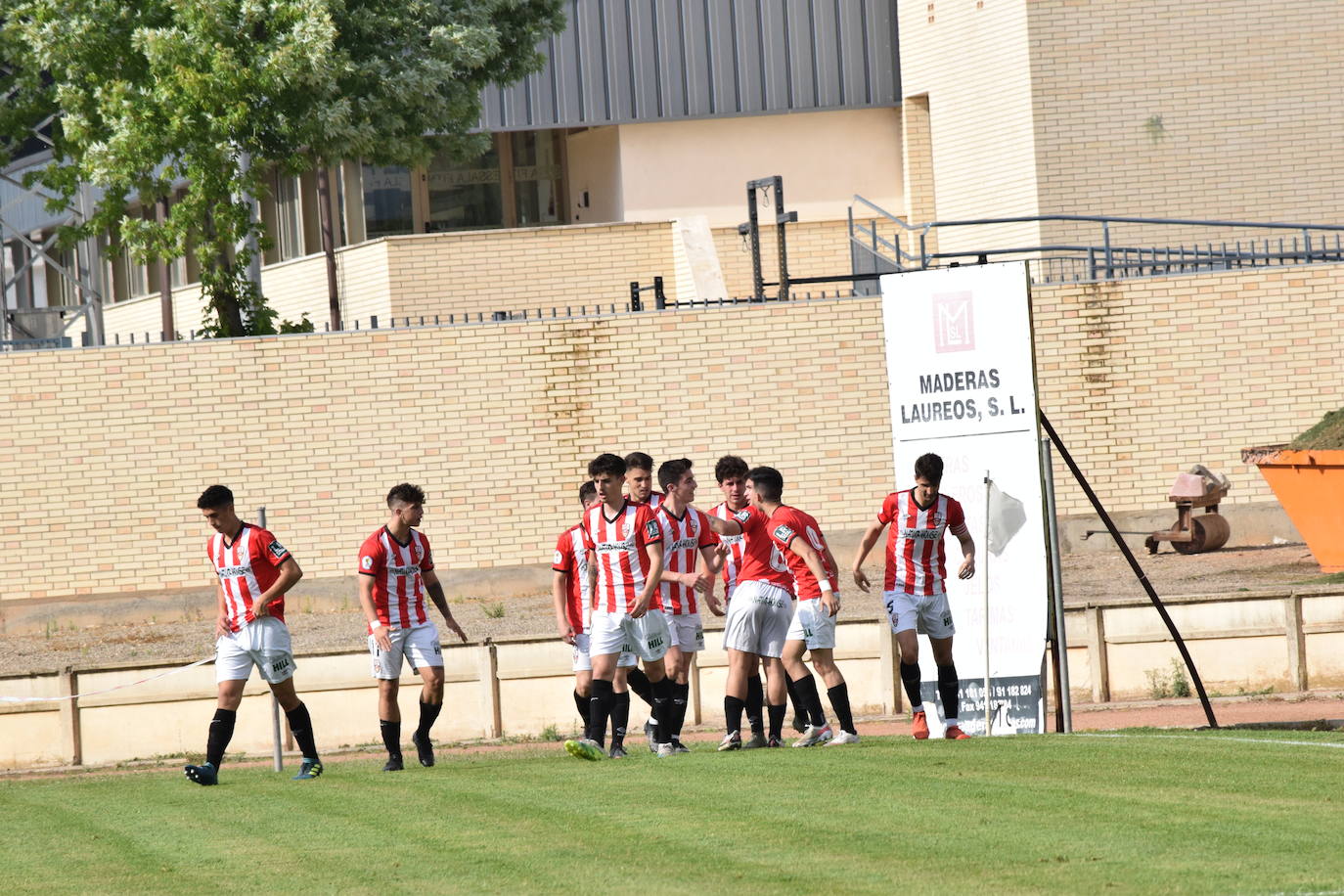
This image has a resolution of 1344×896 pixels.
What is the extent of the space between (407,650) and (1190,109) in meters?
20.6

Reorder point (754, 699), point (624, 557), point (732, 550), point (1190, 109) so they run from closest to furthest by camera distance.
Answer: point (624, 557) → point (754, 699) → point (732, 550) → point (1190, 109)

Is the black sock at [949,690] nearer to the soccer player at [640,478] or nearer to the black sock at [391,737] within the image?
the soccer player at [640,478]

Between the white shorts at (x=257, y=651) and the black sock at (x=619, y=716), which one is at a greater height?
the white shorts at (x=257, y=651)

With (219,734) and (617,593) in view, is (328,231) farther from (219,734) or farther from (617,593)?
(617,593)

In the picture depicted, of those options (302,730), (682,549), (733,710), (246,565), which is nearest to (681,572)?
(682,549)

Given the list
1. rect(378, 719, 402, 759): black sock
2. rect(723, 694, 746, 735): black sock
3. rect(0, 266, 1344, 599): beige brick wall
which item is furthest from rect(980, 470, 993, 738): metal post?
rect(0, 266, 1344, 599): beige brick wall

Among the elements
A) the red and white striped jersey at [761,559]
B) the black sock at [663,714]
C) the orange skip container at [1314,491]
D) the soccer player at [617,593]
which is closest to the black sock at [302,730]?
the soccer player at [617,593]

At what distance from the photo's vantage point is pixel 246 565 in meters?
12.1

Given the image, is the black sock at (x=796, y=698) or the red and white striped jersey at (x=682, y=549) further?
the black sock at (x=796, y=698)

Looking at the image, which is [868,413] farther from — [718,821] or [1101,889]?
[1101,889]

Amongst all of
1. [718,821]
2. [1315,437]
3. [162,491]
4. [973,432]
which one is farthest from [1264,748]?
[162,491]

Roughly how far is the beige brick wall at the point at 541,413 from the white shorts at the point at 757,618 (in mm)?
10763

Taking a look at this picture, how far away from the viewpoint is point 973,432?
12.8m

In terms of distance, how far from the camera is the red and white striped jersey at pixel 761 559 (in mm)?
12523
